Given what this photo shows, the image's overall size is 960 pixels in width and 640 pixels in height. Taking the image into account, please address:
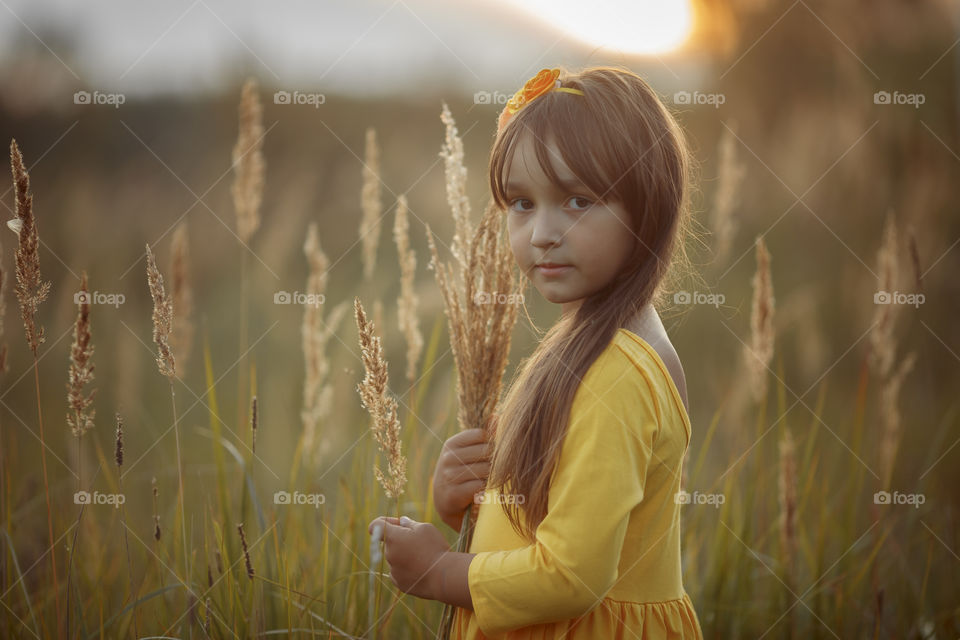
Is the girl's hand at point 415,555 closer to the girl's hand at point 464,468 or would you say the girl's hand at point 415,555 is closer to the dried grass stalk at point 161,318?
the girl's hand at point 464,468

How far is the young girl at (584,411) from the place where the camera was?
93 centimetres

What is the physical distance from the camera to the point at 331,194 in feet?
11.5

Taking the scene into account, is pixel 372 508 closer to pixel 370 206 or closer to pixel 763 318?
pixel 370 206

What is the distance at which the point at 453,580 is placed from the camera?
1.04 meters

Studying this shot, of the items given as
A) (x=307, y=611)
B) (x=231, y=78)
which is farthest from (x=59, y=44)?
(x=307, y=611)

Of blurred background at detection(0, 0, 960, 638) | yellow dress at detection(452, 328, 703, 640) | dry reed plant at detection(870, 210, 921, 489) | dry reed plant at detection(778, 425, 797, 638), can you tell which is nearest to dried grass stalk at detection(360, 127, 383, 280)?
blurred background at detection(0, 0, 960, 638)

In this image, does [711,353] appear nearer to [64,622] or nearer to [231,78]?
[64,622]

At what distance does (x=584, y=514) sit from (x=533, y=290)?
2024 mm

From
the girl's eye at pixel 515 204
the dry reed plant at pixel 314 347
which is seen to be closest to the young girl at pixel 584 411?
the girl's eye at pixel 515 204

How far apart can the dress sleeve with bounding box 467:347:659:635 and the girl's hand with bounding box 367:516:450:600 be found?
90 mm

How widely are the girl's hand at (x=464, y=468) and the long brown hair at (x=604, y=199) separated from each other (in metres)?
0.05

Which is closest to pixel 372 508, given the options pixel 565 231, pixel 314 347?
pixel 314 347

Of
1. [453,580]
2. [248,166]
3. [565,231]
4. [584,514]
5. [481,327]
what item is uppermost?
[248,166]

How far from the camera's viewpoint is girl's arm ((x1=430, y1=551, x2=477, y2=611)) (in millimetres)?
1028
